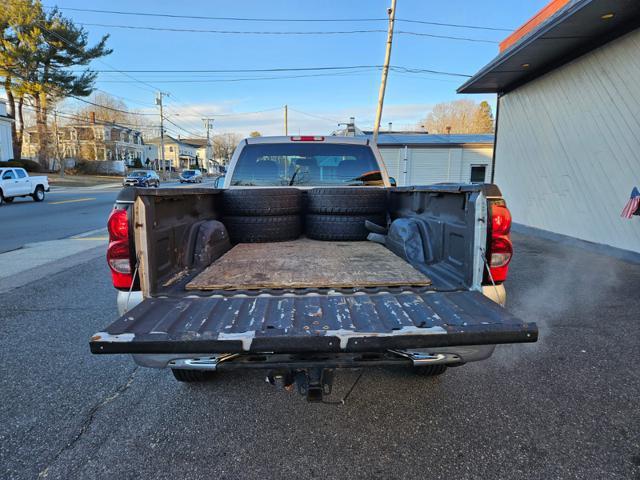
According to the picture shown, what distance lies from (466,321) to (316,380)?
809mm

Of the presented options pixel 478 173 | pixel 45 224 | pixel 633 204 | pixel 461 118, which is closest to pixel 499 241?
pixel 633 204

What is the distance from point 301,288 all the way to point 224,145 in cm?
12649

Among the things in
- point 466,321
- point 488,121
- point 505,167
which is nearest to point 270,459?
point 466,321

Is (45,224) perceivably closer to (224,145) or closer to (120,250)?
(120,250)

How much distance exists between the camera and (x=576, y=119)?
28.3ft

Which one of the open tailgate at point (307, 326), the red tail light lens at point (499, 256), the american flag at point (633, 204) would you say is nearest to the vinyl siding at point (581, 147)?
the american flag at point (633, 204)

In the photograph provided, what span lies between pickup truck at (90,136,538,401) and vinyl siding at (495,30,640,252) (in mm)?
6343

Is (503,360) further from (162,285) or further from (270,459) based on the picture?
(162,285)

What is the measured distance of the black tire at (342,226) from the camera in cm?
400

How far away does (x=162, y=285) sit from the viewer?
243cm

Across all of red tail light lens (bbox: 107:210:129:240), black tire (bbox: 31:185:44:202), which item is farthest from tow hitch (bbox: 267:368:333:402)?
black tire (bbox: 31:185:44:202)

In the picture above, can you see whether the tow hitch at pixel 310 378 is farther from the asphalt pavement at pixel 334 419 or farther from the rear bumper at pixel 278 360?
the asphalt pavement at pixel 334 419

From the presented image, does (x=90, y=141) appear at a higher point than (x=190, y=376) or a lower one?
higher

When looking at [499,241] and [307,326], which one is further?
[499,241]
